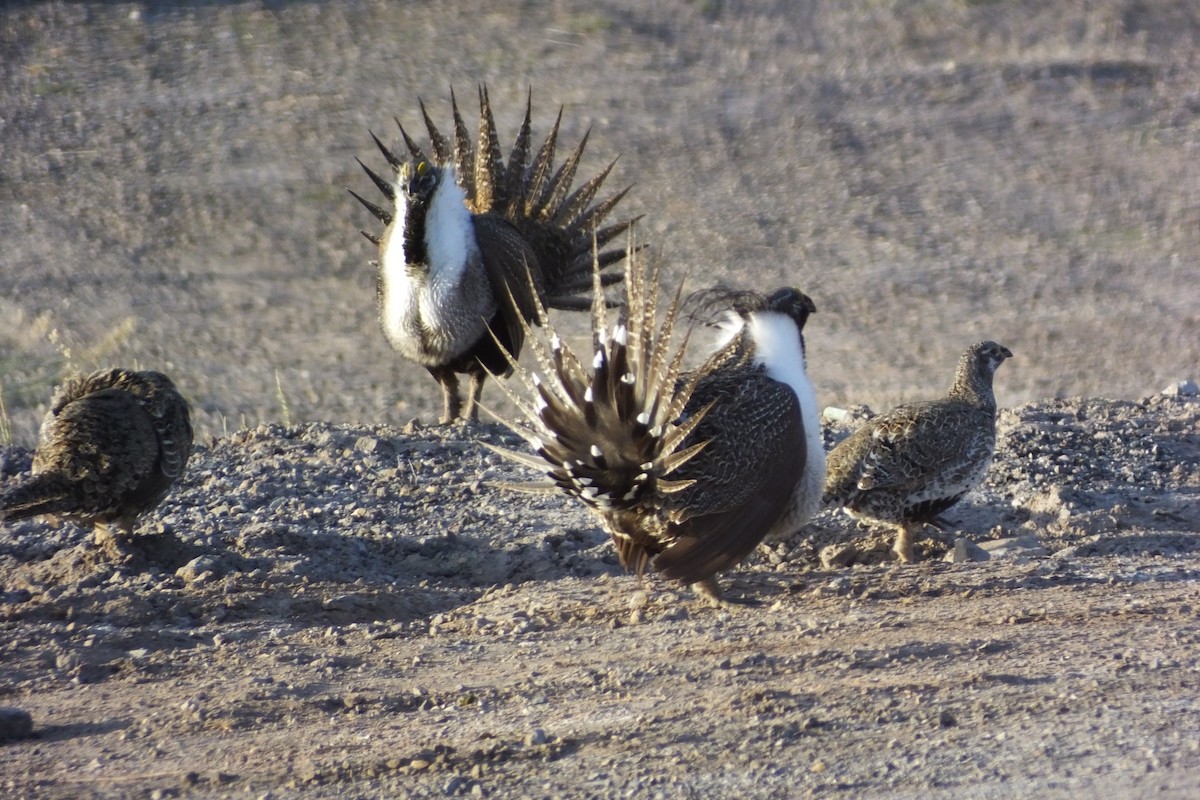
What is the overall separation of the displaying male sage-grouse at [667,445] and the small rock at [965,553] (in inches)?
35.1

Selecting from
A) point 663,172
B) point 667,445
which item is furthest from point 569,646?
point 663,172

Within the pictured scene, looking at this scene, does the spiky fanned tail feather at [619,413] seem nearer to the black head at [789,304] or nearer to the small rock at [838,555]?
the black head at [789,304]

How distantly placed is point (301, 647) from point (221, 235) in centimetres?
1007

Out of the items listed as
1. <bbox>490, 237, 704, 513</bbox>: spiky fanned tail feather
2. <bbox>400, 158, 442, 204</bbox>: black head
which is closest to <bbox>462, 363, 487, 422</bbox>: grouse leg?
<bbox>400, 158, 442, 204</bbox>: black head

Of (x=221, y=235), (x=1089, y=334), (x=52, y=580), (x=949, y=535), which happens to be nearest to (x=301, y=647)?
(x=52, y=580)

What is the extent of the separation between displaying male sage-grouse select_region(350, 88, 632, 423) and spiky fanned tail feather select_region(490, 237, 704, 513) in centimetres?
279

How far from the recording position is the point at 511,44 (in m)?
19.8

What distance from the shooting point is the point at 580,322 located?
42.9 feet

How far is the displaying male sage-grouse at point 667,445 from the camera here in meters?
5.59

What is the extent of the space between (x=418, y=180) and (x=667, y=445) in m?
3.45

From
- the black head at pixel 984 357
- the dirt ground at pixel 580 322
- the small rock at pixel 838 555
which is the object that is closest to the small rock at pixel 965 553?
the dirt ground at pixel 580 322

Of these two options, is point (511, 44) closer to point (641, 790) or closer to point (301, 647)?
point (301, 647)

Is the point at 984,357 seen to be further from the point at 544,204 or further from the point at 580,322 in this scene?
the point at 580,322

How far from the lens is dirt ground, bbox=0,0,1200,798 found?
4.71 m
